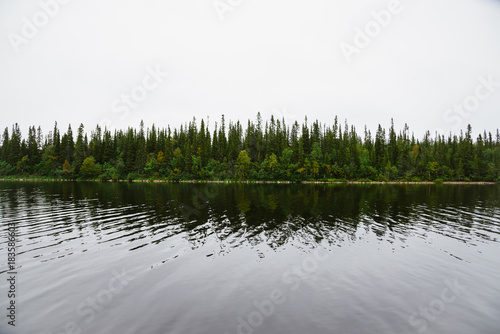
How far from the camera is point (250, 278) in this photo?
13141mm

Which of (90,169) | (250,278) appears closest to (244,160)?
(90,169)

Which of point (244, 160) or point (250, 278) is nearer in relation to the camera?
point (250, 278)

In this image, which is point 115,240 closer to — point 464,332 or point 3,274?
point 3,274

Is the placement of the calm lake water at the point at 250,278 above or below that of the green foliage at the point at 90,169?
below

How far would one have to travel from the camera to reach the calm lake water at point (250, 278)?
9359 millimetres

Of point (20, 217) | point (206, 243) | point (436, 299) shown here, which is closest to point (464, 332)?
A: point (436, 299)

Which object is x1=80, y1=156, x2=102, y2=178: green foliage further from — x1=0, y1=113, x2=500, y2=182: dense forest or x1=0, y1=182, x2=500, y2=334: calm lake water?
x1=0, y1=182, x2=500, y2=334: calm lake water

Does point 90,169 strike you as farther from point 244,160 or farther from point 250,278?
point 250,278

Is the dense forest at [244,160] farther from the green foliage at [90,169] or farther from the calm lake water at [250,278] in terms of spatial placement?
the calm lake water at [250,278]

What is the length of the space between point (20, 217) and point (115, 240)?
50.0 feet

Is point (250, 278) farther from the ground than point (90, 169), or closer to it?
closer to it

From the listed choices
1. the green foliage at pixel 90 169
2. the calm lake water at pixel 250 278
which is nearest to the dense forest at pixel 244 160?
the green foliage at pixel 90 169

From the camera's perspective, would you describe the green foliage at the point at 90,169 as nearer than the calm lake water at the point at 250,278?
No

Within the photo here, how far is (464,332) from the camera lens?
29.3 feet
